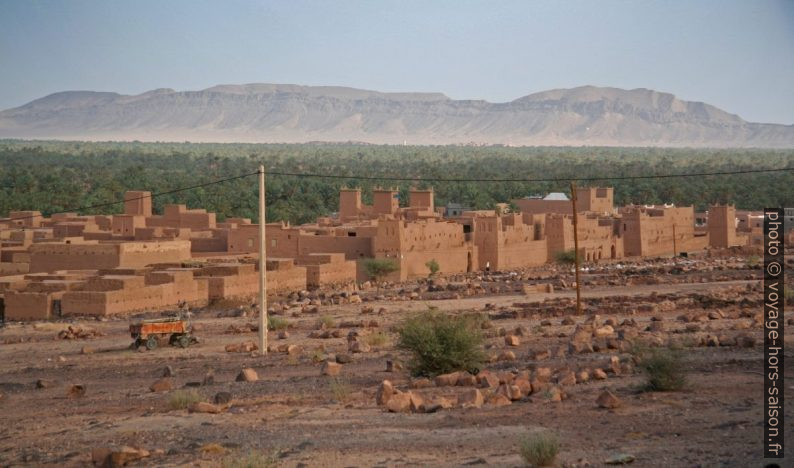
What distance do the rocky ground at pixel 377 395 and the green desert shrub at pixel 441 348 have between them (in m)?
0.29

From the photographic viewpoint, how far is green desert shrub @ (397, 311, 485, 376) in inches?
706

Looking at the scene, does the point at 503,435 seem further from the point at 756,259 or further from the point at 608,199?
the point at 608,199

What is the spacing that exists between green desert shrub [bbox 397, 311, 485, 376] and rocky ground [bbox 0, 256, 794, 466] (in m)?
0.29

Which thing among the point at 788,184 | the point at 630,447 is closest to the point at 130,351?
the point at 630,447

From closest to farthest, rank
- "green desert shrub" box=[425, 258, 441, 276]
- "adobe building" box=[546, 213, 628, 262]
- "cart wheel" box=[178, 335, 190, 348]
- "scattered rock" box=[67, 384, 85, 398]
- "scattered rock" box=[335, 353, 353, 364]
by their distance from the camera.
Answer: "scattered rock" box=[67, 384, 85, 398] → "scattered rock" box=[335, 353, 353, 364] → "cart wheel" box=[178, 335, 190, 348] → "green desert shrub" box=[425, 258, 441, 276] → "adobe building" box=[546, 213, 628, 262]

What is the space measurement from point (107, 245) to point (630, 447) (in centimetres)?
2819

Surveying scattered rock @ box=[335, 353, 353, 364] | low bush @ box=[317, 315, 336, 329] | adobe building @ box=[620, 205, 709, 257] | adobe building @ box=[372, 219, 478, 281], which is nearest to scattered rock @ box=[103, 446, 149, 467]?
scattered rock @ box=[335, 353, 353, 364]

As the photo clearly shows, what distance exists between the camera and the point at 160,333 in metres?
24.2

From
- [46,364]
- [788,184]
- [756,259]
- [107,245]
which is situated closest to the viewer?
[46,364]

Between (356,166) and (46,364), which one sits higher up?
(356,166)

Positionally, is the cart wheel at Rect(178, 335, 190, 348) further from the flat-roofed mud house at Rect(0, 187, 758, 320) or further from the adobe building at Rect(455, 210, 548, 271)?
the adobe building at Rect(455, 210, 548, 271)

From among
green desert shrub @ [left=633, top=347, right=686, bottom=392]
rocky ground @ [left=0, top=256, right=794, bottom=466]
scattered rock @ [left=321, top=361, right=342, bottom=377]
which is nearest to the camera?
rocky ground @ [left=0, top=256, right=794, bottom=466]

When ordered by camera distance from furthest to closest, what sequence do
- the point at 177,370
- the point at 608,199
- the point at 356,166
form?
1. the point at 356,166
2. the point at 608,199
3. the point at 177,370

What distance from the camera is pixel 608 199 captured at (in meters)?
62.1
